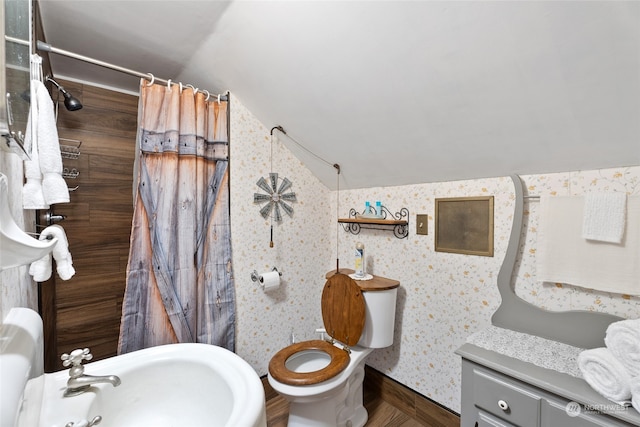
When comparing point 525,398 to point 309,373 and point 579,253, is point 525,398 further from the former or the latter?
point 309,373

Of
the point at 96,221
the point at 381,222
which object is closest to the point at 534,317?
the point at 381,222

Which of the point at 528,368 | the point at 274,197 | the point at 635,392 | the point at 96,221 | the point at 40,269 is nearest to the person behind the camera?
the point at 635,392

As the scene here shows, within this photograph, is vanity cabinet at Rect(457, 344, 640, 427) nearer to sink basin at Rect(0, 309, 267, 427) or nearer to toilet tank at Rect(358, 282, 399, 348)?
toilet tank at Rect(358, 282, 399, 348)

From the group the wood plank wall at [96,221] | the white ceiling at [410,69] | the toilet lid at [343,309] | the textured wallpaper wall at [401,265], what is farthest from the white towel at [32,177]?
the toilet lid at [343,309]

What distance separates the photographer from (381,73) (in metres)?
1.30

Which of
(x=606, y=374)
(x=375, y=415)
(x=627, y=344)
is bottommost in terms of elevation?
(x=375, y=415)

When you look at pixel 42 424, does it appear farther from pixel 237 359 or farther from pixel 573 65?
pixel 573 65

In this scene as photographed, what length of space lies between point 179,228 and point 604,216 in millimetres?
2056

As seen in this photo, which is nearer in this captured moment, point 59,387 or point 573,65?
point 573,65

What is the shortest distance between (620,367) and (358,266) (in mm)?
1299

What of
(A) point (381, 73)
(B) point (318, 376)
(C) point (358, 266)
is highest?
(A) point (381, 73)

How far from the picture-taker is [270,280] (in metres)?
1.94

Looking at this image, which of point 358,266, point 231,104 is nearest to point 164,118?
point 231,104

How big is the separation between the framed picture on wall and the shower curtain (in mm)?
1357
